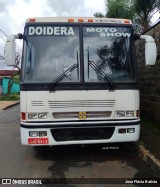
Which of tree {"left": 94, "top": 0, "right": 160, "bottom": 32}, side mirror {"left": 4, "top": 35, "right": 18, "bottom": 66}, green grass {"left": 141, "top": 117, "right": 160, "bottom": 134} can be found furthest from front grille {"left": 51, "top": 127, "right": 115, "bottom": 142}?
tree {"left": 94, "top": 0, "right": 160, "bottom": 32}

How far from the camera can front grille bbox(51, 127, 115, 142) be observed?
6.50 meters

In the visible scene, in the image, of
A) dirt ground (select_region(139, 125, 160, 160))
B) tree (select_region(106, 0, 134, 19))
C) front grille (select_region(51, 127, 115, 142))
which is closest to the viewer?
front grille (select_region(51, 127, 115, 142))

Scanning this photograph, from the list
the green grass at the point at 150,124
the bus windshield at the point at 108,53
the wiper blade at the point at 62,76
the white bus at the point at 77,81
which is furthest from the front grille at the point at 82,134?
the green grass at the point at 150,124

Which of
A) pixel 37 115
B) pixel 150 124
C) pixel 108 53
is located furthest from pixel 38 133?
pixel 150 124

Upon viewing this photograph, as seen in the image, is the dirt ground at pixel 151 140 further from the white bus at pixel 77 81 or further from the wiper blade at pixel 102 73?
the wiper blade at pixel 102 73

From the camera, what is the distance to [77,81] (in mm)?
6527

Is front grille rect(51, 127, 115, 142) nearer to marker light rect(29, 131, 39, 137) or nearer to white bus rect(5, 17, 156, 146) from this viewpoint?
white bus rect(5, 17, 156, 146)

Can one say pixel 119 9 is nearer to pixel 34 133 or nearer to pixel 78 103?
pixel 78 103

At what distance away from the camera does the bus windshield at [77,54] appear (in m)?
6.57

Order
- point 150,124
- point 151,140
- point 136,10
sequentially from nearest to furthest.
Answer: point 151,140 → point 150,124 → point 136,10

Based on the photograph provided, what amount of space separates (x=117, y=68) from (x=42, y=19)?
6.06ft

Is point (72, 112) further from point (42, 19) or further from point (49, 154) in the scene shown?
point (42, 19)

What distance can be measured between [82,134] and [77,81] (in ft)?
3.43

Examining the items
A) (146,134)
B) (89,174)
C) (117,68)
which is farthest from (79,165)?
(146,134)
